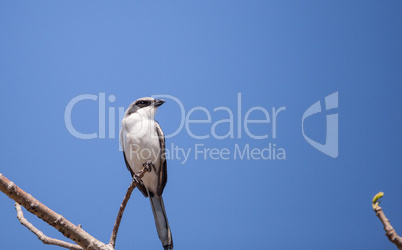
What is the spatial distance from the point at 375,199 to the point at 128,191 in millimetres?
2430

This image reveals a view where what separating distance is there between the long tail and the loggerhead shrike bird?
76 millimetres

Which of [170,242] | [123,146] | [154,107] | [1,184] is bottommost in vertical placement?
[170,242]

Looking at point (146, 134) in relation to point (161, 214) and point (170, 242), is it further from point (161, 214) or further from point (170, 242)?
point (170, 242)

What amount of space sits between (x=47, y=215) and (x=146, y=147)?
3.49m

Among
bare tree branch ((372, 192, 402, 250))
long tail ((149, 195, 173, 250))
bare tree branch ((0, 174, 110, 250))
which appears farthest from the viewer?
long tail ((149, 195, 173, 250))

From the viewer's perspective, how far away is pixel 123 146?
663 cm

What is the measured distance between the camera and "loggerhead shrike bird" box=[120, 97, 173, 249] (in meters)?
6.36

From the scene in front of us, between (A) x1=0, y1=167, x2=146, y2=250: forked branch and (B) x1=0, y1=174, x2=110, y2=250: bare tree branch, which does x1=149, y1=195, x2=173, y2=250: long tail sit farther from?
(B) x1=0, y1=174, x2=110, y2=250: bare tree branch

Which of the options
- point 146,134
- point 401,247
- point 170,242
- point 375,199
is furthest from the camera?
point 146,134

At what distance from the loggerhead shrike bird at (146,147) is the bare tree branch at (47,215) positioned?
3.08 metres

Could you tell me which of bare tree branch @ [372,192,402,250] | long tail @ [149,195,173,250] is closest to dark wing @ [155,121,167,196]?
long tail @ [149,195,173,250]

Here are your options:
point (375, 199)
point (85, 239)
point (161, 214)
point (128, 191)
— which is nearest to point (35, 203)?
point (85, 239)

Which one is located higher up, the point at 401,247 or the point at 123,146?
the point at 123,146

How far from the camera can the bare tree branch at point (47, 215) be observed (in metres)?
2.79
